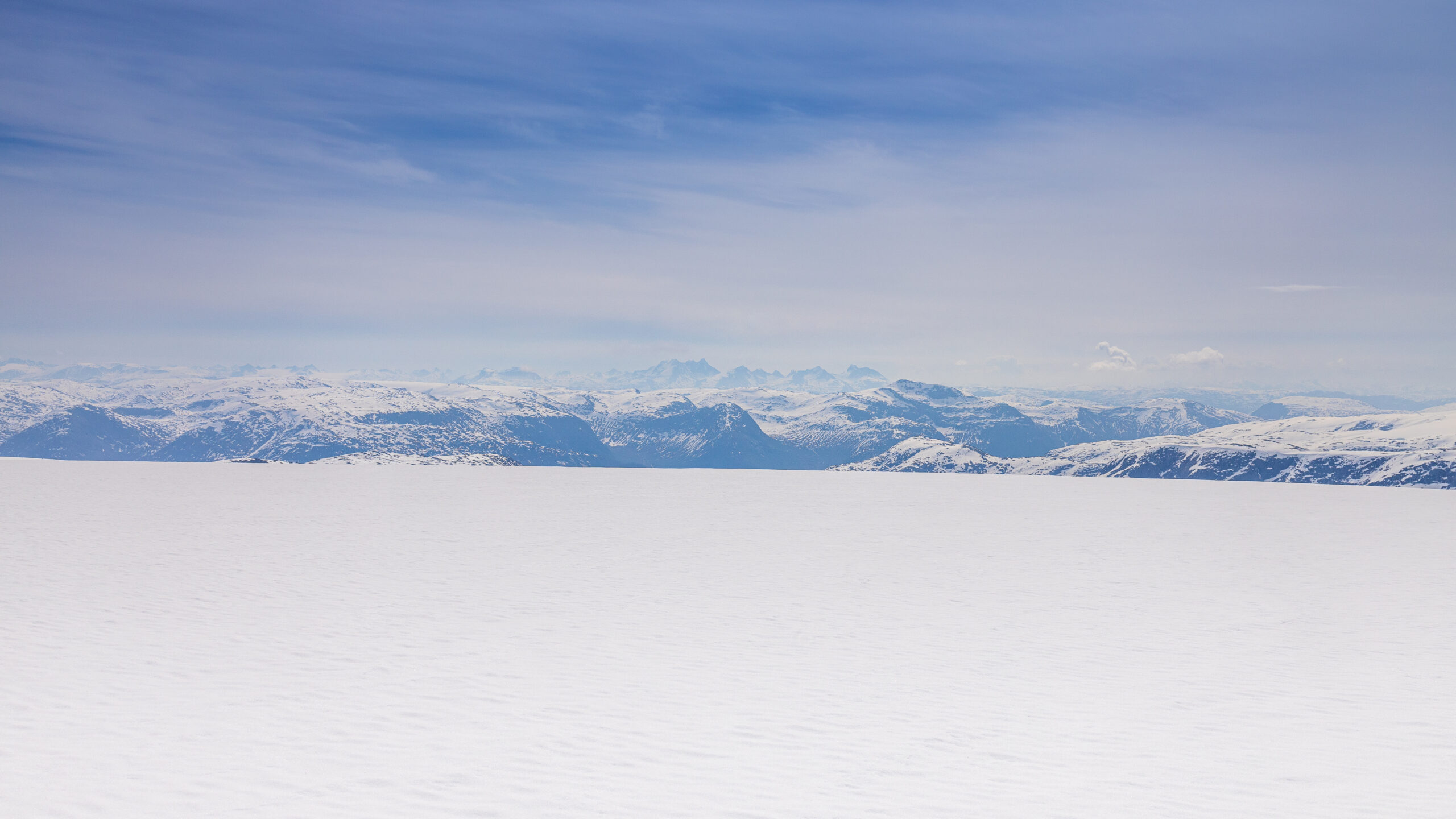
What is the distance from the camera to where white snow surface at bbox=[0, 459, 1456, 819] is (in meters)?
10.2

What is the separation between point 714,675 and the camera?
15750 millimetres

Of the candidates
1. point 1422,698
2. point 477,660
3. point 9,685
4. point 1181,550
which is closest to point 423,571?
point 477,660

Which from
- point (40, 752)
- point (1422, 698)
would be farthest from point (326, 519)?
point (1422, 698)

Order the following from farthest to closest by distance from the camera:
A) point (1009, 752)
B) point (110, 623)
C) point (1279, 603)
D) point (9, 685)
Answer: point (1279, 603) < point (110, 623) < point (9, 685) < point (1009, 752)

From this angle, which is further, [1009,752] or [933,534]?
[933,534]

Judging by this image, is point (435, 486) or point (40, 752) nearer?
point (40, 752)

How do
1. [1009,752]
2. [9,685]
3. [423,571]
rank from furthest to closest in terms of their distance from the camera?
[423,571] < [9,685] < [1009,752]

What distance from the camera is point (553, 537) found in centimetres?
3634

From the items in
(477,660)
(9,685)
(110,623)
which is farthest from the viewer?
(110,623)

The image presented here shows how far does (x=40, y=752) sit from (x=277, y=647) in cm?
607

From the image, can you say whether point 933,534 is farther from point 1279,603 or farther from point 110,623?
point 110,623

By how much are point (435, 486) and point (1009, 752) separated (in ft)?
187

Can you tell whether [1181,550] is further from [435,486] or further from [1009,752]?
[435,486]

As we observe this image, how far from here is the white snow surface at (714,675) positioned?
10.2 meters
